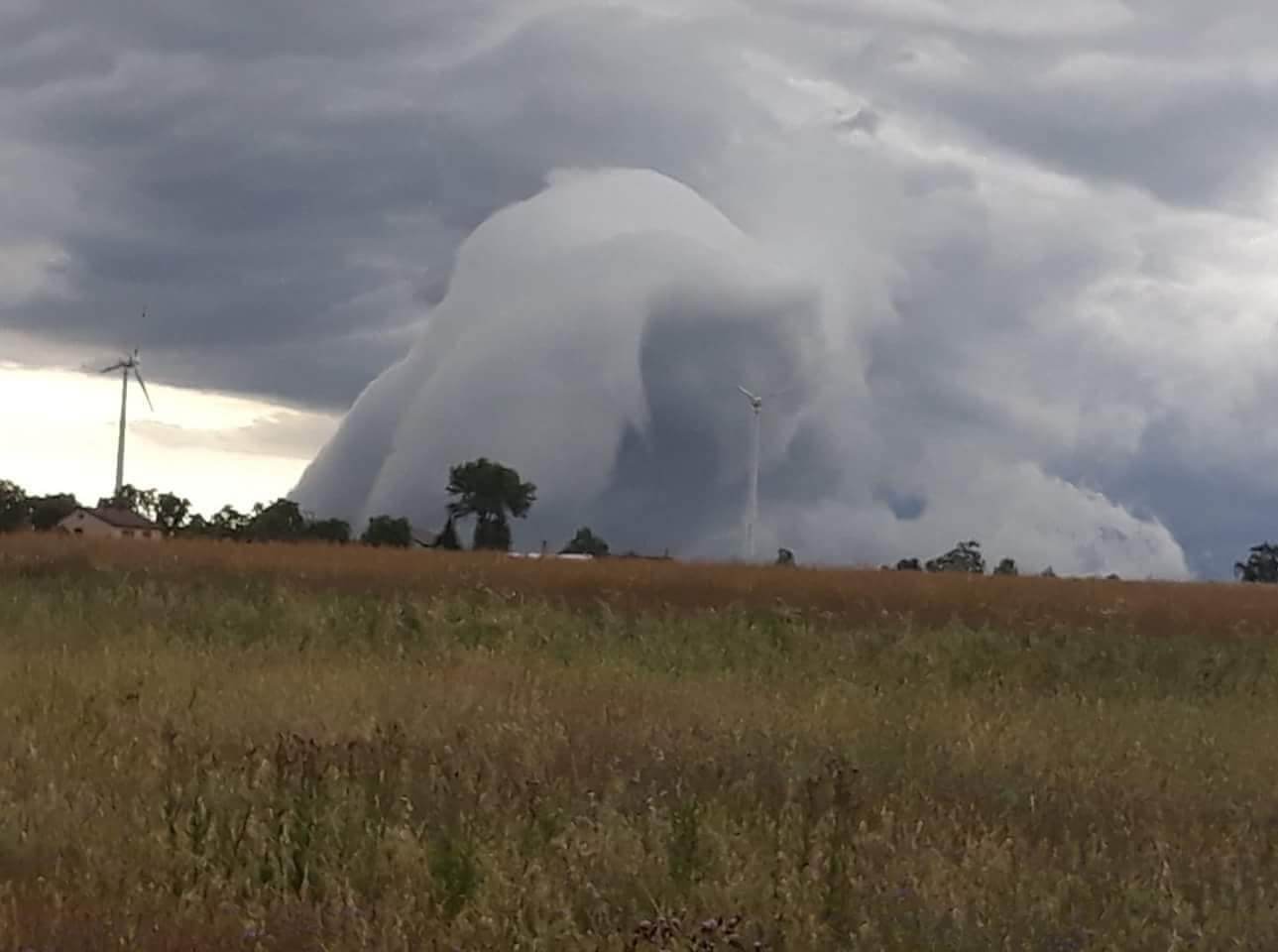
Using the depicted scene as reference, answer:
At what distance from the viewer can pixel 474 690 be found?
11.2 meters

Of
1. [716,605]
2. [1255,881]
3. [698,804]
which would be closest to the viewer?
[1255,881]

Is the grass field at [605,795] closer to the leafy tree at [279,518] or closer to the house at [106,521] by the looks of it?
the leafy tree at [279,518]

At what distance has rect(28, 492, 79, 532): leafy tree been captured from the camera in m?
94.0

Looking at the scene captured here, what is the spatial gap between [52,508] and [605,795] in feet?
316

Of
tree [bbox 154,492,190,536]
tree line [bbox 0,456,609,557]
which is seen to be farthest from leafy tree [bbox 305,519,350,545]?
tree [bbox 154,492,190,536]

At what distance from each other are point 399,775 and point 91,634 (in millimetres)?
8457

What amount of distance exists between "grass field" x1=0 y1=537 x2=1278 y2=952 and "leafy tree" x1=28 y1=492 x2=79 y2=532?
82029 millimetres

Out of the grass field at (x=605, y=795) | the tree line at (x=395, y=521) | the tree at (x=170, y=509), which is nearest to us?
the grass field at (x=605, y=795)

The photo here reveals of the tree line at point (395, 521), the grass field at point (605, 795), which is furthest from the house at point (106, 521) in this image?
the grass field at point (605, 795)

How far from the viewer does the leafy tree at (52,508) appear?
94.0 meters

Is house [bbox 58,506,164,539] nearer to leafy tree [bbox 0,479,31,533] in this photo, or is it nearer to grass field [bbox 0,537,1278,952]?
leafy tree [bbox 0,479,31,533]

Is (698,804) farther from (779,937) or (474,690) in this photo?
(474,690)

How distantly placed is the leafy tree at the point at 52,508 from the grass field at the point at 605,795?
82.0 meters

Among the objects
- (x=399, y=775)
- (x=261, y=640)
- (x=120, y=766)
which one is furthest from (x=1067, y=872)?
(x=261, y=640)
